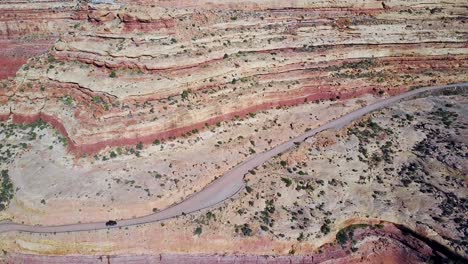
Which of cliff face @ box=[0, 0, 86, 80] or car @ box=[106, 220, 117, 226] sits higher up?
cliff face @ box=[0, 0, 86, 80]

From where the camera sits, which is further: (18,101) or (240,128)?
(18,101)

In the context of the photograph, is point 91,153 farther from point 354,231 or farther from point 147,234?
point 354,231

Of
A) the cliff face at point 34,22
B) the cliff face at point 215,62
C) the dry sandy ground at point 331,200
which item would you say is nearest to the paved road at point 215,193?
the dry sandy ground at point 331,200

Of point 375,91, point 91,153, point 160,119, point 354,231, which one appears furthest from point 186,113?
point 375,91

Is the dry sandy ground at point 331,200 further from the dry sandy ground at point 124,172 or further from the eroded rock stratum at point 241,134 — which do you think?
the dry sandy ground at point 124,172

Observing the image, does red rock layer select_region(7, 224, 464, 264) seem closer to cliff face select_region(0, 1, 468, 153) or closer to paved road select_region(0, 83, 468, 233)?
paved road select_region(0, 83, 468, 233)

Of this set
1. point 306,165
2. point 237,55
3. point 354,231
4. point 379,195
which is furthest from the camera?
point 237,55

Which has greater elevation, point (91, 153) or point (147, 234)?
point (91, 153)

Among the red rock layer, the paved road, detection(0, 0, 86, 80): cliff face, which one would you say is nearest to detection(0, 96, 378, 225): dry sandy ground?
the paved road
